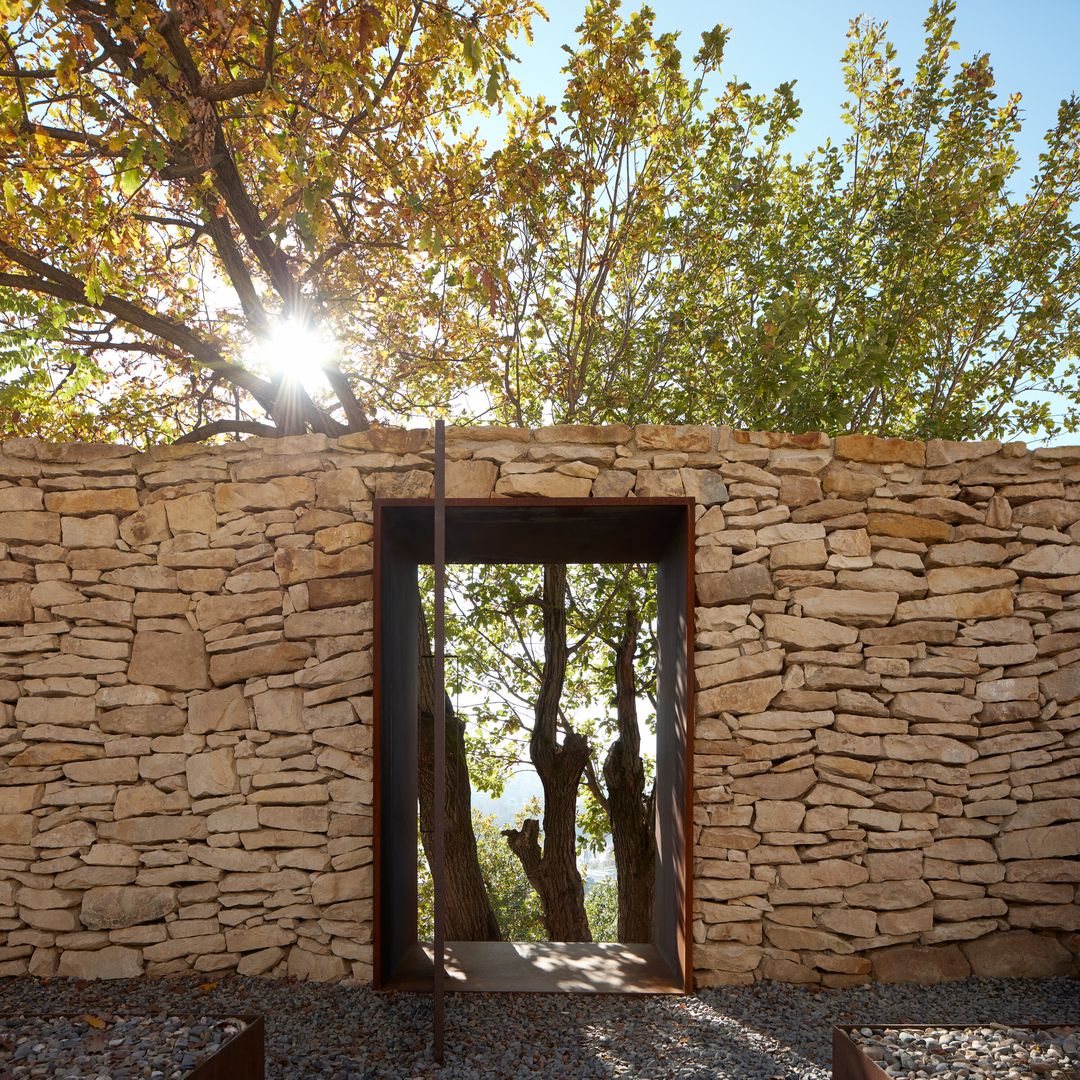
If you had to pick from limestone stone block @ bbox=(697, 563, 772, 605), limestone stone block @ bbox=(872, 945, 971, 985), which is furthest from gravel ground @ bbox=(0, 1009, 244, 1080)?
limestone stone block @ bbox=(872, 945, 971, 985)

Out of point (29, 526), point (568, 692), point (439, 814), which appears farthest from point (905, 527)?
point (568, 692)

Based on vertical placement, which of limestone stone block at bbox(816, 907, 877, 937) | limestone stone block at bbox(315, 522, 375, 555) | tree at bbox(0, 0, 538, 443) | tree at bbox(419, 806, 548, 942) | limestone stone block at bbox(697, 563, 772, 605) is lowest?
tree at bbox(419, 806, 548, 942)

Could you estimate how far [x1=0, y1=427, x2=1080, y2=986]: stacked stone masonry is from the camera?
366 cm

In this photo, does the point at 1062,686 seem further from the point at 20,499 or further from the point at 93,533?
the point at 20,499

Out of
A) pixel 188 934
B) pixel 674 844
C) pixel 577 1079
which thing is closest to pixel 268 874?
pixel 188 934

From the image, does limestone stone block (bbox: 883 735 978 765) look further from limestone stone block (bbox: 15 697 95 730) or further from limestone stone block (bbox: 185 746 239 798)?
A: limestone stone block (bbox: 15 697 95 730)

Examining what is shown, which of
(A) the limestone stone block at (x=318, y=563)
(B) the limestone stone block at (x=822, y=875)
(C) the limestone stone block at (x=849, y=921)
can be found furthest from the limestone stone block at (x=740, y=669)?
(A) the limestone stone block at (x=318, y=563)

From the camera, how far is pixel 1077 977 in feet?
12.0

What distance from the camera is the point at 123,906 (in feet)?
12.0

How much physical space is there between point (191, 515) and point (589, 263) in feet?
12.3

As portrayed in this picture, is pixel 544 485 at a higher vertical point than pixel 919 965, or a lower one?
higher

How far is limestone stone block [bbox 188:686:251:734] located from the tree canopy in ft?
7.21

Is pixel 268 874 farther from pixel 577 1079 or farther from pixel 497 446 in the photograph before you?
pixel 497 446

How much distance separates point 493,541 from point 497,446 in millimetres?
700
